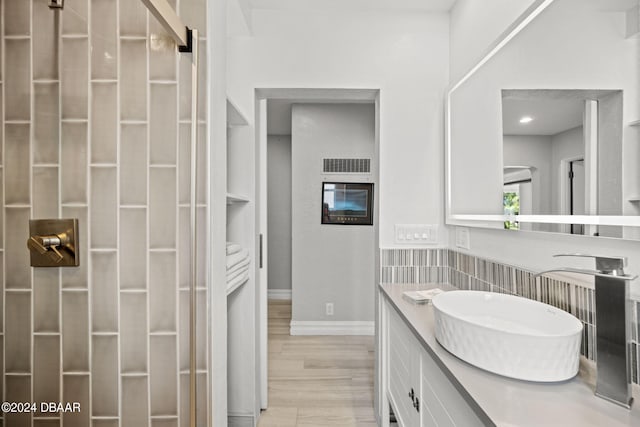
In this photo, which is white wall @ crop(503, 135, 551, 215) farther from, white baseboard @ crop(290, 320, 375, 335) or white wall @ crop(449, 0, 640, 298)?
white baseboard @ crop(290, 320, 375, 335)

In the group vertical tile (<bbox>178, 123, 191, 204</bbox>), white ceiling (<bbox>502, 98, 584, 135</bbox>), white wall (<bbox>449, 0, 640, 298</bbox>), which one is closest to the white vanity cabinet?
white wall (<bbox>449, 0, 640, 298</bbox>)

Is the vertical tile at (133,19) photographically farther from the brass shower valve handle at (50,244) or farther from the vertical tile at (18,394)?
the vertical tile at (18,394)

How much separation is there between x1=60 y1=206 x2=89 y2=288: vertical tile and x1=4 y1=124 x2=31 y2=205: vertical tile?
0.32 ft

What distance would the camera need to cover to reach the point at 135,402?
3.07ft

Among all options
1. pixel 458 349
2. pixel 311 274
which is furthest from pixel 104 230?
pixel 311 274

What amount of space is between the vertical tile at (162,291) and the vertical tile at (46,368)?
0.24 m

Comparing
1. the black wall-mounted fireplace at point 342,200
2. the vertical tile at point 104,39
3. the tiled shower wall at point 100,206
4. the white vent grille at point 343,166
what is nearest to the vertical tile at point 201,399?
the tiled shower wall at point 100,206

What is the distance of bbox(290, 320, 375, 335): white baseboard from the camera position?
3.26m

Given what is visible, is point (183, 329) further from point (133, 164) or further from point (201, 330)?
point (133, 164)

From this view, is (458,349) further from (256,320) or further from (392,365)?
(256,320)

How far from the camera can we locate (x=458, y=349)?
0.88 metres

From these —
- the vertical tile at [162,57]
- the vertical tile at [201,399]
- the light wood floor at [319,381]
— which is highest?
the vertical tile at [162,57]

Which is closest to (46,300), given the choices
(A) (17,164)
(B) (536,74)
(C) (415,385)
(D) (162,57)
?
(A) (17,164)

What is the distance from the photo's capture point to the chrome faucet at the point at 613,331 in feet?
2.18
